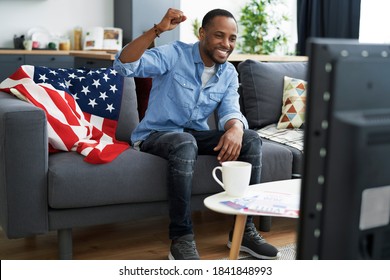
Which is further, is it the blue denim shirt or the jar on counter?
the jar on counter

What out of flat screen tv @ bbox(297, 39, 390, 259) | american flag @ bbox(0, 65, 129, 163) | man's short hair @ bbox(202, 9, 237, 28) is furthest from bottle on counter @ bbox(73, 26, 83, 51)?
flat screen tv @ bbox(297, 39, 390, 259)

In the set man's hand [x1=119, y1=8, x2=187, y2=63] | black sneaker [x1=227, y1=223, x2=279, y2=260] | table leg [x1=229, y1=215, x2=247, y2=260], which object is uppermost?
man's hand [x1=119, y1=8, x2=187, y2=63]

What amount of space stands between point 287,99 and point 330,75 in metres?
2.47

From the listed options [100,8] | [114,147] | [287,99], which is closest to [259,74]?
[287,99]

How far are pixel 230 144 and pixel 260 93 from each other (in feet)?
2.94

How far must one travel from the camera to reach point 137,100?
2.78 meters

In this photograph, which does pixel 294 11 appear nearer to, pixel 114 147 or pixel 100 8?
pixel 100 8

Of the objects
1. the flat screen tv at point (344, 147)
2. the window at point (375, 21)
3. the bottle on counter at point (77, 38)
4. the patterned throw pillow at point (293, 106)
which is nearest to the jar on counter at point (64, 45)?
the bottle on counter at point (77, 38)

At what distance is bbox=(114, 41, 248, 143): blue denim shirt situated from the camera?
92.6 inches

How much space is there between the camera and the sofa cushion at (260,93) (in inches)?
119

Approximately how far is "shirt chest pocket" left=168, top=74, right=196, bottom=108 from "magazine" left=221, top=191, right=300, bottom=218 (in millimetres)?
794

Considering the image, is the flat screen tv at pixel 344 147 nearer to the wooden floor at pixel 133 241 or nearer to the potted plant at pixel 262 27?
the wooden floor at pixel 133 241

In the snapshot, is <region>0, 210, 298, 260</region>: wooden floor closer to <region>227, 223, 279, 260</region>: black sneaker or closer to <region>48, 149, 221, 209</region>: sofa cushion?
<region>227, 223, 279, 260</region>: black sneaker

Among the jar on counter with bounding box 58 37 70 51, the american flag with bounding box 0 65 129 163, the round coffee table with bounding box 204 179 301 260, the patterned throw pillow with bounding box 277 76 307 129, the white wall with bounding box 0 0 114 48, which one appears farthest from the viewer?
the jar on counter with bounding box 58 37 70 51
